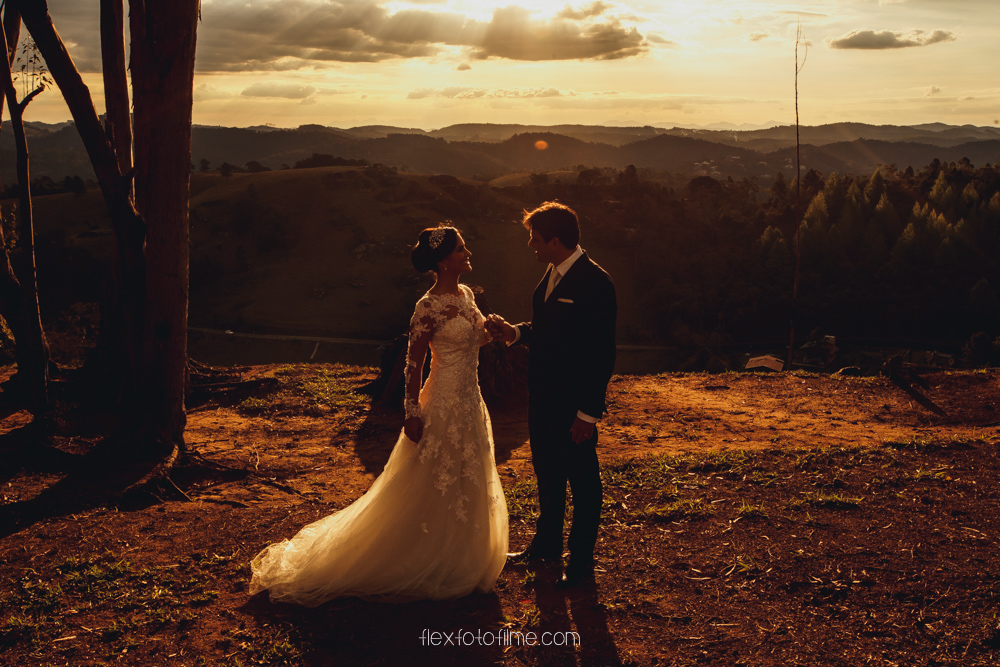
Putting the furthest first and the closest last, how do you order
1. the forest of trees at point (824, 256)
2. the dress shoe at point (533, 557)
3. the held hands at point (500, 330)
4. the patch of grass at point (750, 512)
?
1. the forest of trees at point (824, 256)
2. the patch of grass at point (750, 512)
3. the dress shoe at point (533, 557)
4. the held hands at point (500, 330)

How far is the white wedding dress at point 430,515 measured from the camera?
4.35 metres

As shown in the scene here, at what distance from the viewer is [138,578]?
482 cm

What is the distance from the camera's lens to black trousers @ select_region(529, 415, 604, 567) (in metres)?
4.50

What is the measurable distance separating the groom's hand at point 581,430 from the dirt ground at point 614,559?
3.59 feet

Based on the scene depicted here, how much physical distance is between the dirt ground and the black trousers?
0.36 metres

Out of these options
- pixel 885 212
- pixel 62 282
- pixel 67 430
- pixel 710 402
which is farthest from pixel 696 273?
pixel 67 430

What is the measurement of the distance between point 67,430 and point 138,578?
15.2 feet

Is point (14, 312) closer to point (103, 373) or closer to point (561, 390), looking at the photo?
point (103, 373)

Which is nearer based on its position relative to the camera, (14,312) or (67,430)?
(14,312)

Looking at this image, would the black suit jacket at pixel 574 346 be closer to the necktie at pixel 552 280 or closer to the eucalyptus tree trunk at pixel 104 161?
the necktie at pixel 552 280

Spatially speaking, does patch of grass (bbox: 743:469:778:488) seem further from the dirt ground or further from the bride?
the bride

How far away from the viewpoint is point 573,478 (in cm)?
455

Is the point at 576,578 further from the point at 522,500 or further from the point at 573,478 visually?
the point at 522,500

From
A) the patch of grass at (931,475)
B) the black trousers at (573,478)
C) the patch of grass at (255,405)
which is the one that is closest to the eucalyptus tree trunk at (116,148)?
the patch of grass at (255,405)
